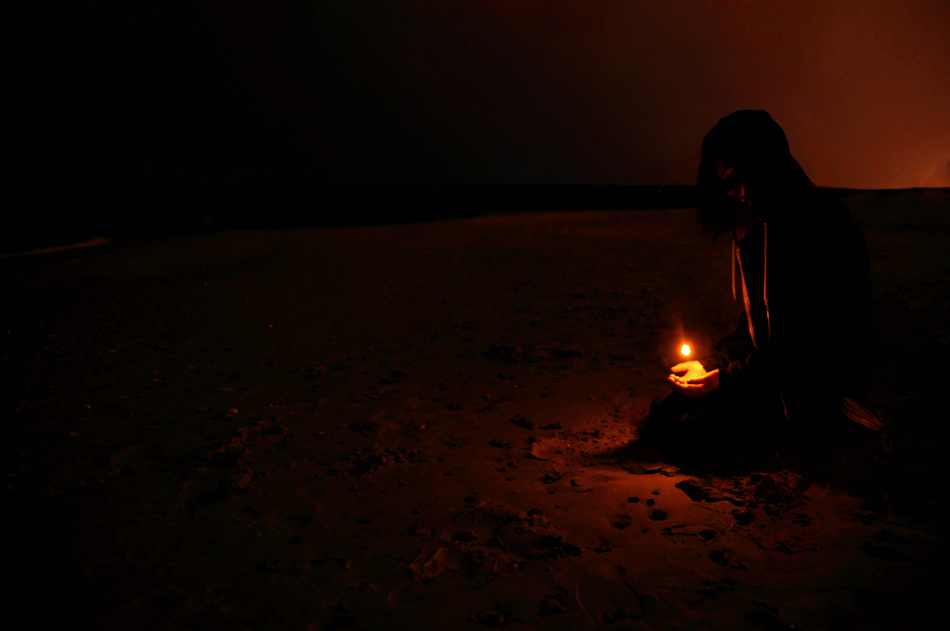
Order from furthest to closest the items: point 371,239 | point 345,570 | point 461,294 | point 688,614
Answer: point 371,239
point 461,294
point 345,570
point 688,614

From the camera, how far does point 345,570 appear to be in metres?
1.72

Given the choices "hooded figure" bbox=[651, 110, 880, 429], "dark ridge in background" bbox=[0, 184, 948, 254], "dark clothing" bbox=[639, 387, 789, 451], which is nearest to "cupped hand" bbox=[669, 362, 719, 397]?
"dark clothing" bbox=[639, 387, 789, 451]

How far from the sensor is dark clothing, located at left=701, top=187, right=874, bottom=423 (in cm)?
207

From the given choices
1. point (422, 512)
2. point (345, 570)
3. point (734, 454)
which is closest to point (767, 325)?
point (734, 454)

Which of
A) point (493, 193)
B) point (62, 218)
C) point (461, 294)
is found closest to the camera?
point (461, 294)

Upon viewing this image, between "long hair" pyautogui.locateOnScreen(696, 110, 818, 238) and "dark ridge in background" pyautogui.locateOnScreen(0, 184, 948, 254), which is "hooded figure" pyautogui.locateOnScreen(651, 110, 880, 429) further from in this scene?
"dark ridge in background" pyautogui.locateOnScreen(0, 184, 948, 254)

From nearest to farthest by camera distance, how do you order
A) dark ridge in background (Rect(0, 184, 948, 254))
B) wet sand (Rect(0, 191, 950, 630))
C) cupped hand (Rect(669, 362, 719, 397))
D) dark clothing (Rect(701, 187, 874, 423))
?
wet sand (Rect(0, 191, 950, 630))
dark clothing (Rect(701, 187, 874, 423))
cupped hand (Rect(669, 362, 719, 397))
dark ridge in background (Rect(0, 184, 948, 254))

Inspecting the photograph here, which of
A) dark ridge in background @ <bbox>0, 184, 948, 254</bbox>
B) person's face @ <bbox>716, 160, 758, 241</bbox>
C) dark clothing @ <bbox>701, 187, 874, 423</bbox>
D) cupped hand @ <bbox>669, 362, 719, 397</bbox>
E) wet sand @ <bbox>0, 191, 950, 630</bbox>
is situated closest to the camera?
wet sand @ <bbox>0, 191, 950, 630</bbox>

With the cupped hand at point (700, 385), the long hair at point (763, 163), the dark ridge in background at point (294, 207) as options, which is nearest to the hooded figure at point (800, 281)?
the long hair at point (763, 163)

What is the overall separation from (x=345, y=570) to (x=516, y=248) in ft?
18.9

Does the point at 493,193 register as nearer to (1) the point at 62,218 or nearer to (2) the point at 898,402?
(1) the point at 62,218

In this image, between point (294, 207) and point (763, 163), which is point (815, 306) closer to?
point (763, 163)

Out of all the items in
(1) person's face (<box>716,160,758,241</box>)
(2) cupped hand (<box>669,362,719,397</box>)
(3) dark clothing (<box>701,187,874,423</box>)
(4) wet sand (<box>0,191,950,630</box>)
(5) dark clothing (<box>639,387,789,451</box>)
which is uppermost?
(1) person's face (<box>716,160,758,241</box>)

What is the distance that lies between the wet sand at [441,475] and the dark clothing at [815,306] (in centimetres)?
25
